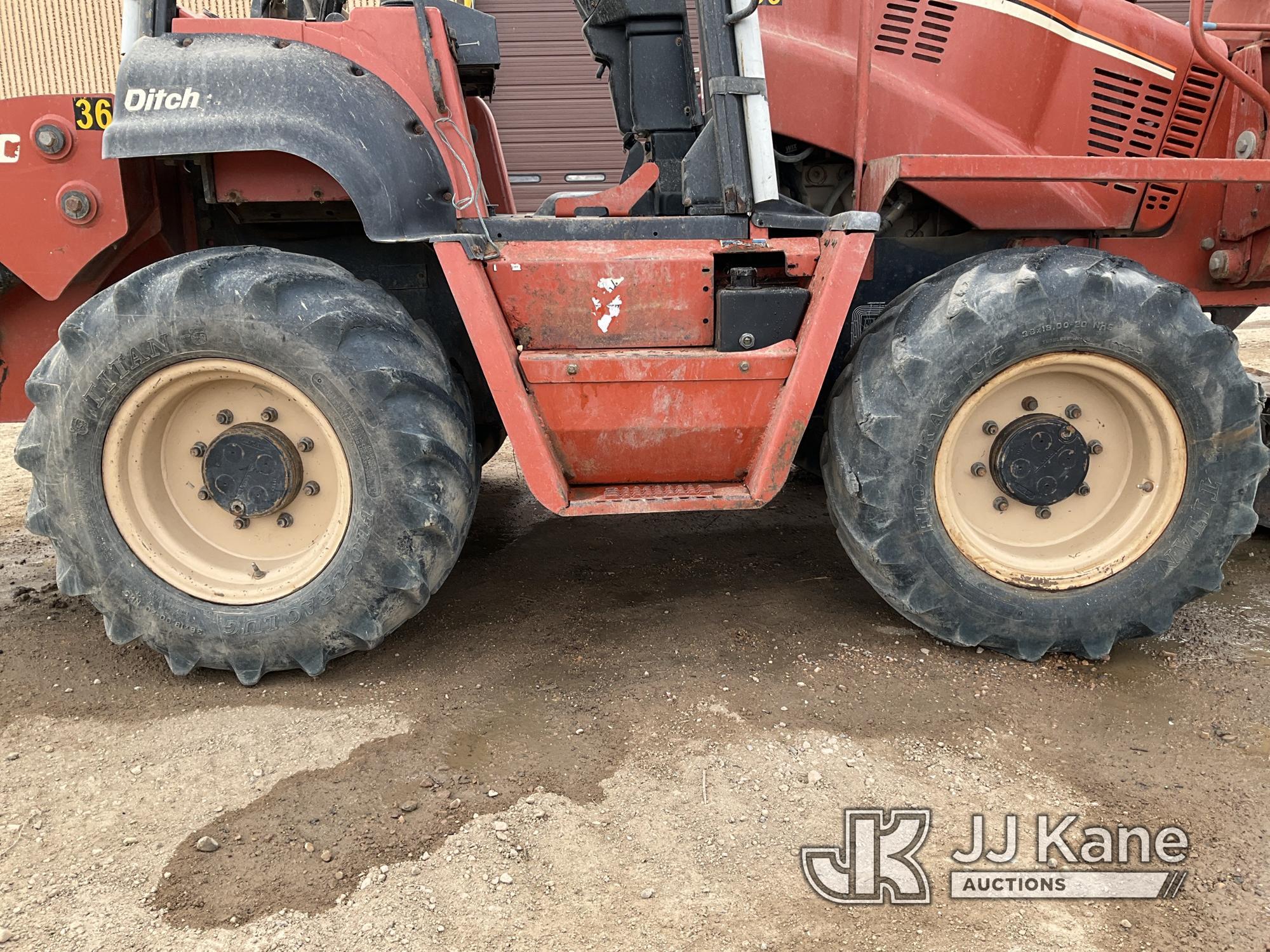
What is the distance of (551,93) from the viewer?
8.94m

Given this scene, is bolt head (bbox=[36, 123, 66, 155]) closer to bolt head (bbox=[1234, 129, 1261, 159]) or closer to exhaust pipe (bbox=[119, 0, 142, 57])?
exhaust pipe (bbox=[119, 0, 142, 57])

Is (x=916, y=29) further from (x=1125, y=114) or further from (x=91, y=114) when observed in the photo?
(x=91, y=114)

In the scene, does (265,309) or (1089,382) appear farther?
(1089,382)

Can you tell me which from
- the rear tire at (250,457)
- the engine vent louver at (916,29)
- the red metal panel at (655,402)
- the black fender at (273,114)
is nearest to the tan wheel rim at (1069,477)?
the red metal panel at (655,402)

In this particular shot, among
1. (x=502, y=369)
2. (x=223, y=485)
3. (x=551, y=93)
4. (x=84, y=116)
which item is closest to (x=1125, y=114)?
(x=502, y=369)

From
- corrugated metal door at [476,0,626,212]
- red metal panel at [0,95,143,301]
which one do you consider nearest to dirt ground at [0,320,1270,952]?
red metal panel at [0,95,143,301]

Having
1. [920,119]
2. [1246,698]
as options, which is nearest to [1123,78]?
[920,119]

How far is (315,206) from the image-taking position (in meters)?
3.22

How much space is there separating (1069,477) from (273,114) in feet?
9.07

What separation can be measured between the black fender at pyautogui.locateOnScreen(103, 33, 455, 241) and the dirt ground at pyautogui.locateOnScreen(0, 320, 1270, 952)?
1505mm

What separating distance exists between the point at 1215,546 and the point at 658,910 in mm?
2237

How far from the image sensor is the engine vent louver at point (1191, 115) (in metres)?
3.46

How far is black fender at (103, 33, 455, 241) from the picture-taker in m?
2.75

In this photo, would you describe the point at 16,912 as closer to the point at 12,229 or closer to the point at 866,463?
the point at 12,229
